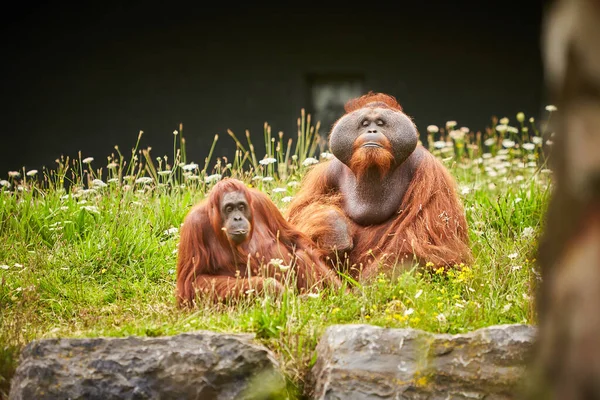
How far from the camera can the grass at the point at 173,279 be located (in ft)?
13.0

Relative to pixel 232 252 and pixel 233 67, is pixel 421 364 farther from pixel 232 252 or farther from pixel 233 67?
pixel 233 67

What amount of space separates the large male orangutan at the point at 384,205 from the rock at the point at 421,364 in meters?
1.27

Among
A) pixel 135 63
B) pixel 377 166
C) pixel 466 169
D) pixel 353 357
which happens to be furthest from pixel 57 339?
pixel 135 63

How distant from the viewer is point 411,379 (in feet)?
11.2

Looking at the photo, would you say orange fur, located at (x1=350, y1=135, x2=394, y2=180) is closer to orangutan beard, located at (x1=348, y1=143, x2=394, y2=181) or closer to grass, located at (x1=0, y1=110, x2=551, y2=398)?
orangutan beard, located at (x1=348, y1=143, x2=394, y2=181)

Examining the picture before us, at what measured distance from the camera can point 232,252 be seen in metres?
4.50

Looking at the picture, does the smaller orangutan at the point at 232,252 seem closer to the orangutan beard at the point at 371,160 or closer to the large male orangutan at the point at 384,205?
the large male orangutan at the point at 384,205

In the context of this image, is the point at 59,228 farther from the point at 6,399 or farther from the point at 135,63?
the point at 135,63

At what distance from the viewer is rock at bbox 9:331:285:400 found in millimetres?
3461

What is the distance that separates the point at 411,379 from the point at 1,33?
24.0 feet

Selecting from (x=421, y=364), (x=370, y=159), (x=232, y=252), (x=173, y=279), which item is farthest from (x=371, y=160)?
(x=421, y=364)

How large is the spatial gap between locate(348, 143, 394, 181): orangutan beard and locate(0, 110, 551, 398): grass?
0.62m

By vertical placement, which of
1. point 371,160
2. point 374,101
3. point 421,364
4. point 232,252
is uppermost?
point 374,101

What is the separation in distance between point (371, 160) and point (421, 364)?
1716mm
